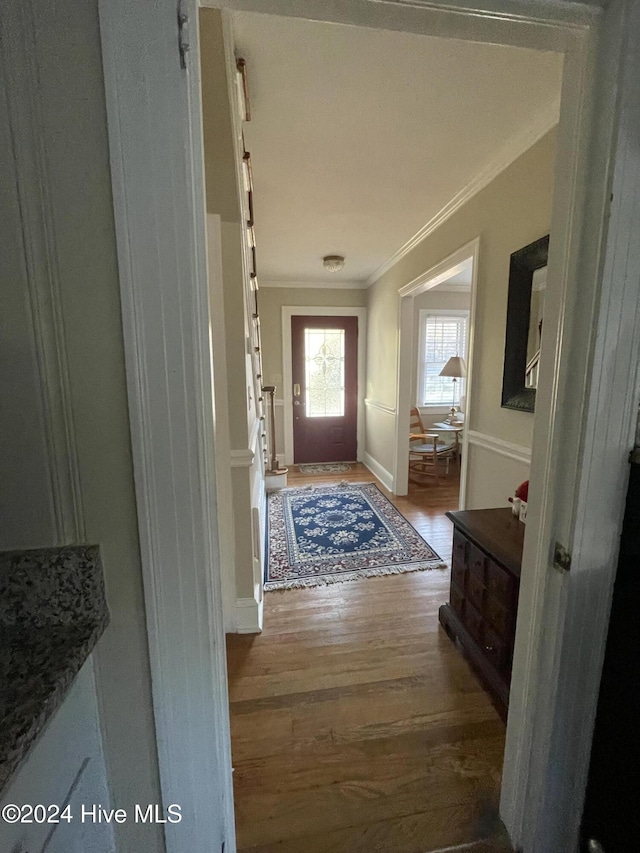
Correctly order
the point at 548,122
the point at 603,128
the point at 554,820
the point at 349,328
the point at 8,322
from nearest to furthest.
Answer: the point at 8,322
the point at 603,128
the point at 554,820
the point at 548,122
the point at 349,328

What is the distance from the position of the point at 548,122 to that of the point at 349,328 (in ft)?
10.8

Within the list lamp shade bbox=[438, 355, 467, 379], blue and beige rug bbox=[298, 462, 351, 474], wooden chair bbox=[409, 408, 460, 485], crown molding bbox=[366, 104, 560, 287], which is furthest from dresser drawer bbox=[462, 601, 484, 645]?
lamp shade bbox=[438, 355, 467, 379]

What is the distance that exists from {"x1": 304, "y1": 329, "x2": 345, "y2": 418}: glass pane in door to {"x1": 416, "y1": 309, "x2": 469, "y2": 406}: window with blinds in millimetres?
1160

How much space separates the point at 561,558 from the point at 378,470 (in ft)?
11.8

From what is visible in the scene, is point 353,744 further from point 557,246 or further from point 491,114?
point 491,114

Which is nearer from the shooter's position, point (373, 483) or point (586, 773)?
point (586, 773)

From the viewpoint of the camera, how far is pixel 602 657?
857 millimetres

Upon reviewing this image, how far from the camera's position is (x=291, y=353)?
4770 mm

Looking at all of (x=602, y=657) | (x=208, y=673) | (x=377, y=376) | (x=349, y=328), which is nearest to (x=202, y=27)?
(x=208, y=673)

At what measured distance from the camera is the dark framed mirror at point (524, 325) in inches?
69.3

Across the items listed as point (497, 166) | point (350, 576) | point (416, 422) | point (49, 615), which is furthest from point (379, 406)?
point (49, 615)

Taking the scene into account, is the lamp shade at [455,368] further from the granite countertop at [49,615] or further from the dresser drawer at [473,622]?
the granite countertop at [49,615]

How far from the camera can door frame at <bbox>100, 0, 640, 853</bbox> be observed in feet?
1.96

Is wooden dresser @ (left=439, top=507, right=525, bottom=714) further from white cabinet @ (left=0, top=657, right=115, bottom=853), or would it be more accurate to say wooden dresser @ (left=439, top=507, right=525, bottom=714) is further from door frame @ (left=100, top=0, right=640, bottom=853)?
white cabinet @ (left=0, top=657, right=115, bottom=853)
